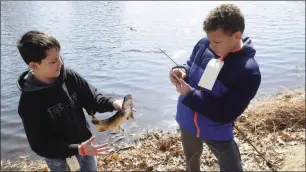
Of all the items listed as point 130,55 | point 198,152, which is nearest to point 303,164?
point 198,152

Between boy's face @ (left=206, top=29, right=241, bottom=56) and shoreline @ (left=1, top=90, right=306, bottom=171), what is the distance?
2.17 metres

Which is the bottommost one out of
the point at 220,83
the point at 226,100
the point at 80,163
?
the point at 80,163

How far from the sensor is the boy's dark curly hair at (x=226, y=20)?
2852 mm

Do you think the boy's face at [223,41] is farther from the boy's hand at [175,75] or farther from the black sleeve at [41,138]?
A: the black sleeve at [41,138]

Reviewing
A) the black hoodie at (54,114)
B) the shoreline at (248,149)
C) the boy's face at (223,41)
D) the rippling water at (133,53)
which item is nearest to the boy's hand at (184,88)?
the boy's face at (223,41)

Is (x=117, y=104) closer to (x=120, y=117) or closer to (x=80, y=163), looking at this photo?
(x=120, y=117)

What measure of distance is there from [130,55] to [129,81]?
3365 millimetres

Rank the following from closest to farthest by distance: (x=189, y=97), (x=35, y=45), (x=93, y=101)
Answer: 1. (x=35, y=45)
2. (x=189, y=97)
3. (x=93, y=101)

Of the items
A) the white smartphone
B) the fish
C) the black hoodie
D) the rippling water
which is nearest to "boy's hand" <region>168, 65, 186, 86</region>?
the fish

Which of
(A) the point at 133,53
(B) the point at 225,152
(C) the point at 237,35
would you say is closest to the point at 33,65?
(C) the point at 237,35

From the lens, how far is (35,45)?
2.80 meters

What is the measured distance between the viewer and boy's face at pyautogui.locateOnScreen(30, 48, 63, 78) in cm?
287

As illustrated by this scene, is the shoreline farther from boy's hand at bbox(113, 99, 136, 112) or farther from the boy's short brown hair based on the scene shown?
the boy's short brown hair

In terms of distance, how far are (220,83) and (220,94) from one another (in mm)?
101
